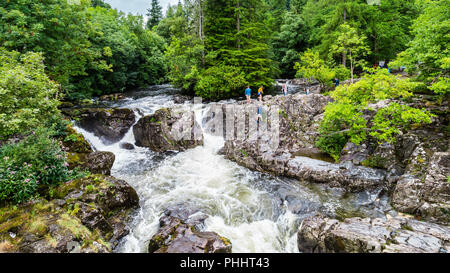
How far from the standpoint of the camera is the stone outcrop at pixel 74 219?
209 inches

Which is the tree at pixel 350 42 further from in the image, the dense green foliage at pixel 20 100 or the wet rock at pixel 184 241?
the dense green foliage at pixel 20 100

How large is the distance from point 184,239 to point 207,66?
19009mm

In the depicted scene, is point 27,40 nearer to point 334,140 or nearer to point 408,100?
point 334,140

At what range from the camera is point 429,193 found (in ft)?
23.3

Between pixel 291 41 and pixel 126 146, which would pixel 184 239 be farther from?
pixel 291 41

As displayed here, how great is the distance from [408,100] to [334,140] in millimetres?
4244

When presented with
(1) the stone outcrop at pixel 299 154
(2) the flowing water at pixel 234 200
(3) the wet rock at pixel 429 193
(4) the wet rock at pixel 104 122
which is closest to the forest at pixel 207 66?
(1) the stone outcrop at pixel 299 154

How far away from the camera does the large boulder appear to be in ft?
47.4

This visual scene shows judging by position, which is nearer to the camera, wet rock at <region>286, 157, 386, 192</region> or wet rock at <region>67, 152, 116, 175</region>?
wet rock at <region>286, 157, 386, 192</region>

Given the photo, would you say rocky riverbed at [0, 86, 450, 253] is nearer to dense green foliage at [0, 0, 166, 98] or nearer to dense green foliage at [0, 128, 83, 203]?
dense green foliage at [0, 128, 83, 203]

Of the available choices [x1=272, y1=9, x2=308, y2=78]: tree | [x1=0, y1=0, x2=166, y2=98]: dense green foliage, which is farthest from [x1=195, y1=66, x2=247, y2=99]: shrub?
[x1=272, y1=9, x2=308, y2=78]: tree

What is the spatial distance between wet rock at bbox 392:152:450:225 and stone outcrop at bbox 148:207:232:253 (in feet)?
21.5

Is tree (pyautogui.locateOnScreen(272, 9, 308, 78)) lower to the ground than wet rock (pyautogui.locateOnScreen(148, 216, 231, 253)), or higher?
higher
